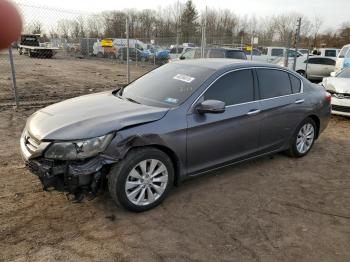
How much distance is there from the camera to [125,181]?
11.3 ft

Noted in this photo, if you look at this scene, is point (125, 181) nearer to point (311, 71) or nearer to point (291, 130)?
point (291, 130)

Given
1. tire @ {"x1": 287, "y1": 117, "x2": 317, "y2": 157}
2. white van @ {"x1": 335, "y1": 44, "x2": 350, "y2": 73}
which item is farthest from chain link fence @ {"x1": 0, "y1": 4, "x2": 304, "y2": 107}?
tire @ {"x1": 287, "y1": 117, "x2": 317, "y2": 157}

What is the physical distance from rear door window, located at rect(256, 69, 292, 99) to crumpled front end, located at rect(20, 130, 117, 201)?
2496mm

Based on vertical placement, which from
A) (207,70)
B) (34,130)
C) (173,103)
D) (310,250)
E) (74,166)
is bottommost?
(310,250)

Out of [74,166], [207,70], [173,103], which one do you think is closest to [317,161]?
[207,70]

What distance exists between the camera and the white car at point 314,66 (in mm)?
16234

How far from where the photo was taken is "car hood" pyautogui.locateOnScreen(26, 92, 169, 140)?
335cm

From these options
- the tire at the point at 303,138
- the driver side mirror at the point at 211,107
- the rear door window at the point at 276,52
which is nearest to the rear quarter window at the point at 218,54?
the rear door window at the point at 276,52

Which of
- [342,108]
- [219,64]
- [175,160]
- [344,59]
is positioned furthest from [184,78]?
[344,59]

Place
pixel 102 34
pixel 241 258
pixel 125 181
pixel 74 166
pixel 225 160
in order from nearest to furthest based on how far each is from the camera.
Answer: pixel 241 258 → pixel 74 166 → pixel 125 181 → pixel 225 160 → pixel 102 34

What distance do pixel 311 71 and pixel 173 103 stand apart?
14219mm

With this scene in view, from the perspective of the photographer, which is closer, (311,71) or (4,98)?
(4,98)

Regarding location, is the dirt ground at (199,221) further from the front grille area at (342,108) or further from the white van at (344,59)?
the white van at (344,59)

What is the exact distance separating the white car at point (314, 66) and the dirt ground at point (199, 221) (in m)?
12.3
